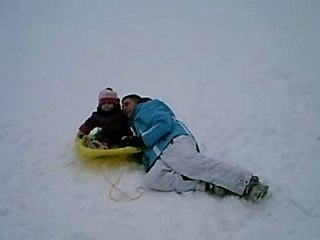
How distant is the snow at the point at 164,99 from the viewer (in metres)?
2.95

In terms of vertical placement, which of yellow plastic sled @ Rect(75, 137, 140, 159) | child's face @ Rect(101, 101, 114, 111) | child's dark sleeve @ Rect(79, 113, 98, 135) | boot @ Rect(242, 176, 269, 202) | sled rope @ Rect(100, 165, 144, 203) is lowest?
sled rope @ Rect(100, 165, 144, 203)

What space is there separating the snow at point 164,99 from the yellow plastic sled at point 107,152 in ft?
0.25

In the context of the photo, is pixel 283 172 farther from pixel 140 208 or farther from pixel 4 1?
pixel 4 1

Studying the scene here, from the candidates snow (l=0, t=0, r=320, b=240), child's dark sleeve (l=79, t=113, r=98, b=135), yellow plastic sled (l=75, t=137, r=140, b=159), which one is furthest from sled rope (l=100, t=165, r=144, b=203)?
child's dark sleeve (l=79, t=113, r=98, b=135)

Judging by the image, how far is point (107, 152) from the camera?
3.39 meters

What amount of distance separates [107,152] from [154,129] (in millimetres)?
331

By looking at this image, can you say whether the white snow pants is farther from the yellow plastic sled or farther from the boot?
the yellow plastic sled

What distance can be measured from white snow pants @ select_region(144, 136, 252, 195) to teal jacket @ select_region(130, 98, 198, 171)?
0.05 m

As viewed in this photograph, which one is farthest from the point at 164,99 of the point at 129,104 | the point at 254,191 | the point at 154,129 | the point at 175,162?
the point at 254,191

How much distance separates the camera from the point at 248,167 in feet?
11.1

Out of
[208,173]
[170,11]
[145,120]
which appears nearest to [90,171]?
[145,120]

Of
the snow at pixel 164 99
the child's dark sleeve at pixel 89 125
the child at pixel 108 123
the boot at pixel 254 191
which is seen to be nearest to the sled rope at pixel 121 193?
the snow at pixel 164 99

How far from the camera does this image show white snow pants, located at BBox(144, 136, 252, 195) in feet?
9.84

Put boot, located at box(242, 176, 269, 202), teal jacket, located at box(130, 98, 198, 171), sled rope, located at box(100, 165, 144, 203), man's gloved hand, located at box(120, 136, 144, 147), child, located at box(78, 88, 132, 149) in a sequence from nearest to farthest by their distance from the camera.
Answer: boot, located at box(242, 176, 269, 202), sled rope, located at box(100, 165, 144, 203), teal jacket, located at box(130, 98, 198, 171), man's gloved hand, located at box(120, 136, 144, 147), child, located at box(78, 88, 132, 149)
